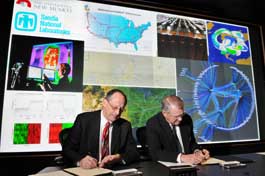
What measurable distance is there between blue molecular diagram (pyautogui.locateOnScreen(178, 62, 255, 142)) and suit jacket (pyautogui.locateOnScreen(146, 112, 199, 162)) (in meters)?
0.64

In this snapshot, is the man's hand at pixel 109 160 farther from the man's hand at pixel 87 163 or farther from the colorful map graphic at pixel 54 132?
the colorful map graphic at pixel 54 132

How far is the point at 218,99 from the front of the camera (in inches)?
112

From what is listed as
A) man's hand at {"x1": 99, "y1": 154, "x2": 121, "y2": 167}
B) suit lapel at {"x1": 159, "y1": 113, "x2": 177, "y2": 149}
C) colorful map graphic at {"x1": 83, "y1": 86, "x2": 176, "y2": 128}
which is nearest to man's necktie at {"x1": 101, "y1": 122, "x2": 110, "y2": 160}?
man's hand at {"x1": 99, "y1": 154, "x2": 121, "y2": 167}

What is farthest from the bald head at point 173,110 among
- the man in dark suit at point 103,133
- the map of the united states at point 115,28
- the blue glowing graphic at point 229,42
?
the blue glowing graphic at point 229,42

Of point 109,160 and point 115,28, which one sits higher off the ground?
point 115,28

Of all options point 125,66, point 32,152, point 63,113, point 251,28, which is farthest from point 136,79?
point 251,28

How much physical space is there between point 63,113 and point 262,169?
1.77 m

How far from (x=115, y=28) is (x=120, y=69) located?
1.59 feet

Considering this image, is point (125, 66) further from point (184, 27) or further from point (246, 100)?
point (246, 100)

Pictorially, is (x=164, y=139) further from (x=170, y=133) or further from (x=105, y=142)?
(x=105, y=142)

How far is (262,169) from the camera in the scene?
1.38 meters

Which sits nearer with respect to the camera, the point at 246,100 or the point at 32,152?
the point at 32,152

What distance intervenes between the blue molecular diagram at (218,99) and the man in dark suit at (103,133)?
1.12 meters

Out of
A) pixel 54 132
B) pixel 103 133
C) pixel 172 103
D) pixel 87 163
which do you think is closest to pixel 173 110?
pixel 172 103
